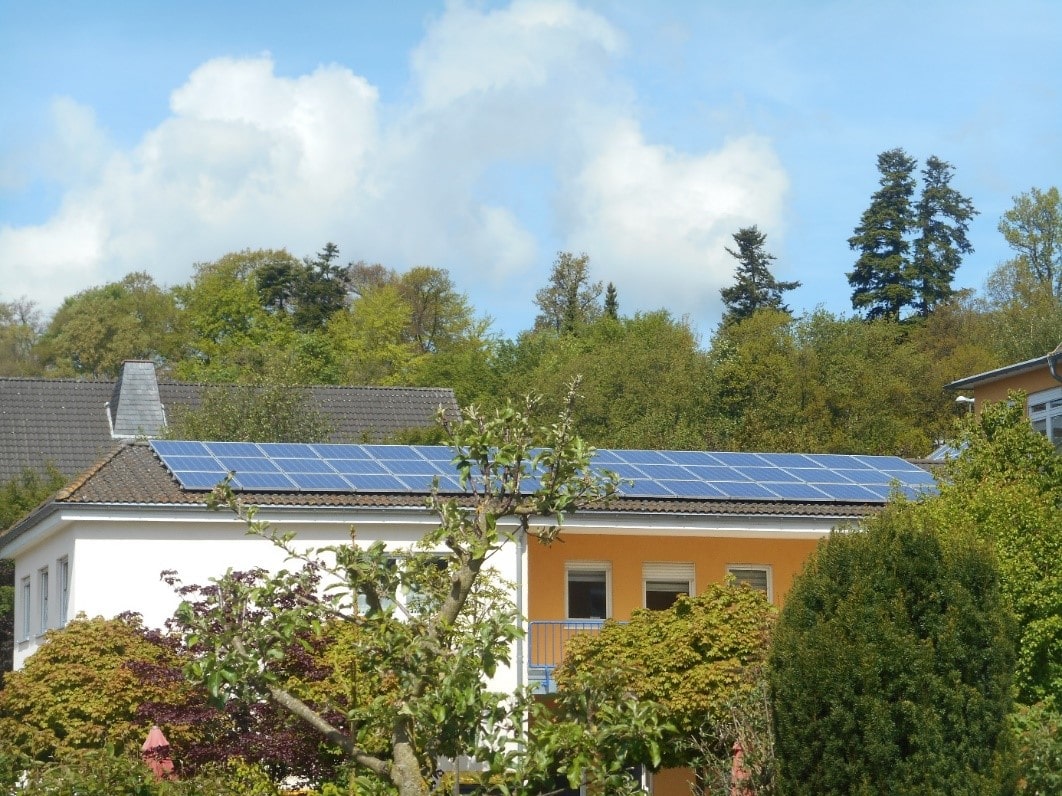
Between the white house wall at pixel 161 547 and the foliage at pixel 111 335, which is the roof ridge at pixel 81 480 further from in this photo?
the foliage at pixel 111 335

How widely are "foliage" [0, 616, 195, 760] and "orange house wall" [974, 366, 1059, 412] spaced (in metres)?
17.8

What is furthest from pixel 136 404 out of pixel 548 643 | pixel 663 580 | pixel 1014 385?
pixel 1014 385

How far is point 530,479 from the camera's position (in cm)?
2416

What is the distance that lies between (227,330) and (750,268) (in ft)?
77.0

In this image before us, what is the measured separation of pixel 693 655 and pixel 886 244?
54037 mm

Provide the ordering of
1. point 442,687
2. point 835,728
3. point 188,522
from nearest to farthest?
point 442,687, point 835,728, point 188,522

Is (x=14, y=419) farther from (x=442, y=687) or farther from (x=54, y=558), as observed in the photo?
(x=442, y=687)

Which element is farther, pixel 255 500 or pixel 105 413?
pixel 105 413

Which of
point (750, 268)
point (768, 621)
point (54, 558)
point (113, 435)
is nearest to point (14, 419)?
point (113, 435)

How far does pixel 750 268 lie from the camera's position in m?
71.2

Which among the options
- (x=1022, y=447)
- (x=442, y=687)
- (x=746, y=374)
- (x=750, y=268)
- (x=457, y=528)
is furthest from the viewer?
(x=750, y=268)

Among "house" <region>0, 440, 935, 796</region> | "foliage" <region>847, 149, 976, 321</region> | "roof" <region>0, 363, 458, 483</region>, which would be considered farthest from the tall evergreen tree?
"house" <region>0, 440, 935, 796</region>

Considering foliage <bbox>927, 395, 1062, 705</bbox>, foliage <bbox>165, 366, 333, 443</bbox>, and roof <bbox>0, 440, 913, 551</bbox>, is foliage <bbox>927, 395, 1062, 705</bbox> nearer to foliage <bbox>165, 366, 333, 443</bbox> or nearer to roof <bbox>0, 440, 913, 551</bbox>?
roof <bbox>0, 440, 913, 551</bbox>

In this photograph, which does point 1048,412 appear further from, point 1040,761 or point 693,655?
point 1040,761
